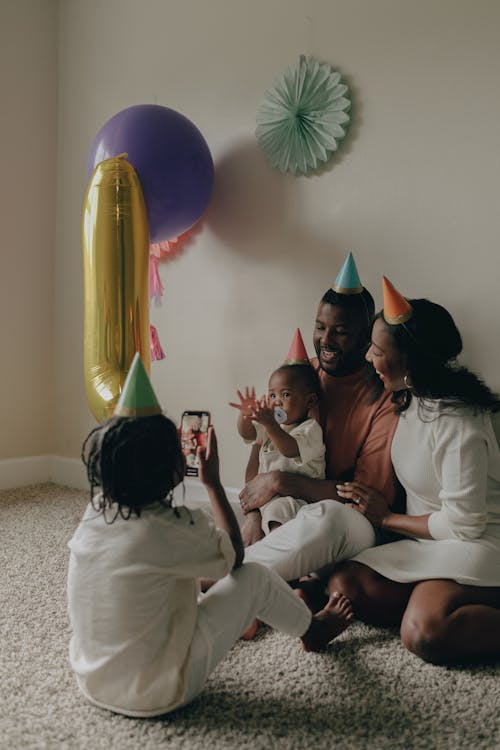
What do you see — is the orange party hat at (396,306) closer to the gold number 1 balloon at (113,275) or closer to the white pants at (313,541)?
the white pants at (313,541)

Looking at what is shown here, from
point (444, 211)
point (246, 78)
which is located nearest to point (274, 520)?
point (444, 211)

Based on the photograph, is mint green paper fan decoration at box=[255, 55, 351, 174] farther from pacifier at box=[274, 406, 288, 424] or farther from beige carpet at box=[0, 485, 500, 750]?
beige carpet at box=[0, 485, 500, 750]

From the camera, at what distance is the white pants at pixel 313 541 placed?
65.9 inches

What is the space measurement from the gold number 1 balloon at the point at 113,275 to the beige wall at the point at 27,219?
2.80ft

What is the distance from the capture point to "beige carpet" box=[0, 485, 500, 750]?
3.90 ft

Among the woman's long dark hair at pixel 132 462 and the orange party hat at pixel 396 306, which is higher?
the orange party hat at pixel 396 306

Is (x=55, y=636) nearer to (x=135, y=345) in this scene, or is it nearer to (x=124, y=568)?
(x=124, y=568)

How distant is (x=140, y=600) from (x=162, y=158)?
150cm

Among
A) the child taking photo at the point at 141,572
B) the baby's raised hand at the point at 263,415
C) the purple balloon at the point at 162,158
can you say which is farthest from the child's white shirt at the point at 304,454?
the purple balloon at the point at 162,158

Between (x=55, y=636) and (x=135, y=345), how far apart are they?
36.5 inches

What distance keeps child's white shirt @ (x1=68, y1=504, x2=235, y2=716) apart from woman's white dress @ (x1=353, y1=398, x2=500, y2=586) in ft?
1.85

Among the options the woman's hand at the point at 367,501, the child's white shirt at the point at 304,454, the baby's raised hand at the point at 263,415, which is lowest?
the woman's hand at the point at 367,501

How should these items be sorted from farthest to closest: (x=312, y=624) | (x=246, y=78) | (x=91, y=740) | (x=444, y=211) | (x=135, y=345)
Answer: (x=246, y=78)
(x=135, y=345)
(x=444, y=211)
(x=312, y=624)
(x=91, y=740)

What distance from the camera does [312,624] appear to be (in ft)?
4.90
